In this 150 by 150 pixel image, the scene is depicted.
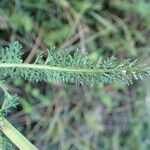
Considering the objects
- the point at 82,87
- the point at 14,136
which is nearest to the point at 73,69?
the point at 14,136

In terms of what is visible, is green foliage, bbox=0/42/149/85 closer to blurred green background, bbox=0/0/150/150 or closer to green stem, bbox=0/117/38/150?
green stem, bbox=0/117/38/150

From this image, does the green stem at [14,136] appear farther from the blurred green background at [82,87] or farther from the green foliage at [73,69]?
the blurred green background at [82,87]

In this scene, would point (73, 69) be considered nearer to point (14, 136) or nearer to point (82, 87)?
point (14, 136)

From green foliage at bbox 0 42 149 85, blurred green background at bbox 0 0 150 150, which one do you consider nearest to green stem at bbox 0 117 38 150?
green foliage at bbox 0 42 149 85

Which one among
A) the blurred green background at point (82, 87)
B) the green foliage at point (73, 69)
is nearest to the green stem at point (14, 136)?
the green foliage at point (73, 69)

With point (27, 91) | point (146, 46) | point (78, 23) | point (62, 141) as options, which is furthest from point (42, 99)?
point (146, 46)

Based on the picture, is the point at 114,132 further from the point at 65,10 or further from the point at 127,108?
the point at 65,10

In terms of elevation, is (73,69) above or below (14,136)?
above
